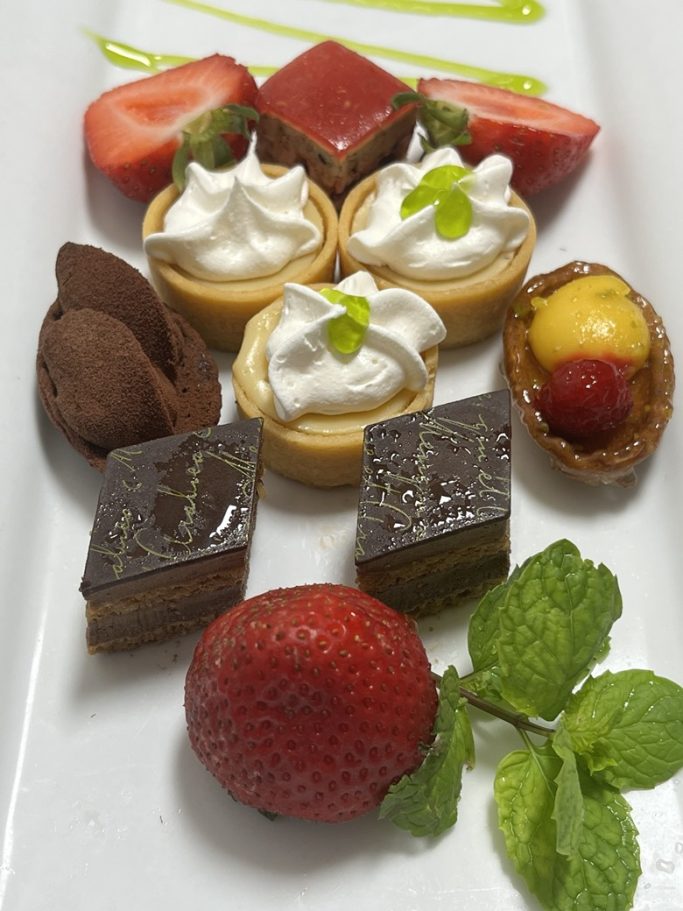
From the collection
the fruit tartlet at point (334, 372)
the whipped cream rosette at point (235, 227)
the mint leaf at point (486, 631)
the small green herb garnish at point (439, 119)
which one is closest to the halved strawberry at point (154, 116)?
the whipped cream rosette at point (235, 227)

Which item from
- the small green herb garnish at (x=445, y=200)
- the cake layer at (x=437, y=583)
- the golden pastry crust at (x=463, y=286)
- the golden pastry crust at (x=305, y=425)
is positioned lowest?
the cake layer at (x=437, y=583)

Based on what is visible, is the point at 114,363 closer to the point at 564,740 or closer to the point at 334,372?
the point at 334,372

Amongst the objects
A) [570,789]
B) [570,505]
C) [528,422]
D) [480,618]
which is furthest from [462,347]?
[570,789]

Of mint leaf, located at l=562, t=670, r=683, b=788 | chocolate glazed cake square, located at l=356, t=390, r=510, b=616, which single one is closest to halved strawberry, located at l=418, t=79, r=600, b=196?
chocolate glazed cake square, located at l=356, t=390, r=510, b=616

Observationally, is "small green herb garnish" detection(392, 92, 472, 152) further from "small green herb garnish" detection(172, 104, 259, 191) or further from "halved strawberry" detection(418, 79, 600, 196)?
"small green herb garnish" detection(172, 104, 259, 191)

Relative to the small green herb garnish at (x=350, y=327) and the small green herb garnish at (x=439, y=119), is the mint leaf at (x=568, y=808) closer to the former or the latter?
the small green herb garnish at (x=350, y=327)

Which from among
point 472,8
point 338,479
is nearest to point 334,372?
point 338,479

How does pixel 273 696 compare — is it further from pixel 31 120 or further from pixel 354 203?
pixel 31 120
